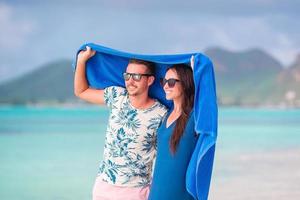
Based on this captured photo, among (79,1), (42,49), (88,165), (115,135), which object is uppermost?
(79,1)

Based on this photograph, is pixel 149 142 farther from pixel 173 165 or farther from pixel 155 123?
pixel 173 165

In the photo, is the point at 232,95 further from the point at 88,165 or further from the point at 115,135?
the point at 115,135

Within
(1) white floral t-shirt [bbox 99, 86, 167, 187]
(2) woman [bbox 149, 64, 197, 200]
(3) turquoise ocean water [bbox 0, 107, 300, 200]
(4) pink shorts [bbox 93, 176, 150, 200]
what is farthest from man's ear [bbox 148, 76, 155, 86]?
(3) turquoise ocean water [bbox 0, 107, 300, 200]

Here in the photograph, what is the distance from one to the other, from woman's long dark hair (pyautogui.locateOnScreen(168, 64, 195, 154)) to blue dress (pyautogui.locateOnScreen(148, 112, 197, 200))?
2cm

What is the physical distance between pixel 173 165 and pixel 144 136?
10.3 inches

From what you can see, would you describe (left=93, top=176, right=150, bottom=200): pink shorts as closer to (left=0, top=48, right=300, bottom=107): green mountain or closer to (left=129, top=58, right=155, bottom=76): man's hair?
(left=129, top=58, right=155, bottom=76): man's hair

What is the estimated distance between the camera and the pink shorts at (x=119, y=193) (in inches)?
132

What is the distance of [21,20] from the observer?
4753 cm

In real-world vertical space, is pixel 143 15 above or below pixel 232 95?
above

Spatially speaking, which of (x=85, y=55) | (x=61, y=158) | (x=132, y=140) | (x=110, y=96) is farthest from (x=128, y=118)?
(x=61, y=158)

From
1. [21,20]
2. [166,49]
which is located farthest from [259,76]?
[21,20]

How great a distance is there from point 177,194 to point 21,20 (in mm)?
45541

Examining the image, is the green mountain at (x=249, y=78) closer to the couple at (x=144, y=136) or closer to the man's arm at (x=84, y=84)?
the man's arm at (x=84, y=84)

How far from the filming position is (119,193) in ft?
11.1
